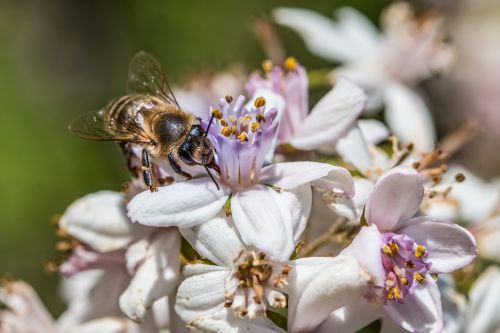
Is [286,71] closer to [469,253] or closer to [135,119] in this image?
[135,119]

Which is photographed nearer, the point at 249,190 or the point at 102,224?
the point at 249,190

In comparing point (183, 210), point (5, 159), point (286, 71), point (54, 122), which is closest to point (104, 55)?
point (54, 122)

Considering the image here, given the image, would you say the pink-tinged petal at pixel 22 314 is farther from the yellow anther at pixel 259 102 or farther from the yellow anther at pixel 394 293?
the yellow anther at pixel 394 293

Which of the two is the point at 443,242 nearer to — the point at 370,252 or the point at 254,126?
the point at 370,252

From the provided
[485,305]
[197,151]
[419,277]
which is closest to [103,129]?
[197,151]

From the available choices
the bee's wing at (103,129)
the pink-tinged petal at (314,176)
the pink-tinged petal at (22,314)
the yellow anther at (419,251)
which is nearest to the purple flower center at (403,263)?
the yellow anther at (419,251)
